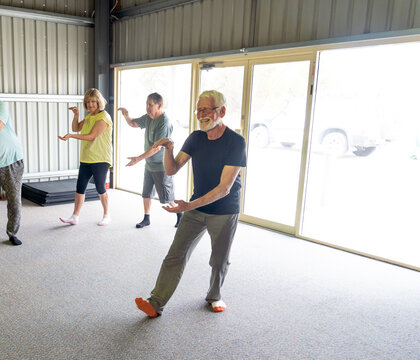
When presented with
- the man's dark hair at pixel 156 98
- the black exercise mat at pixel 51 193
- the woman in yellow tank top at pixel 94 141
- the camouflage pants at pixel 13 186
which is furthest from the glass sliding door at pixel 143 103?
the camouflage pants at pixel 13 186

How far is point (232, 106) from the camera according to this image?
5383mm

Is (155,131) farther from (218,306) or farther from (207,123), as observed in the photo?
(218,306)

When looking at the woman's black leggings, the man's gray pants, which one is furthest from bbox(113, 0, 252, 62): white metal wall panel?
the man's gray pants

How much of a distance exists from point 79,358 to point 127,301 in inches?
28.7

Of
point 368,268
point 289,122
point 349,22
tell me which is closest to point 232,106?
point 289,122

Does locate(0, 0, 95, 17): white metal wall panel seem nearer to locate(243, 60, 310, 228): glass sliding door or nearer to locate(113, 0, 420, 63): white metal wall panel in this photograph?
locate(113, 0, 420, 63): white metal wall panel

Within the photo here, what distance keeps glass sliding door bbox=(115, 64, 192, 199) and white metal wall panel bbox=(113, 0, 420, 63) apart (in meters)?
0.50

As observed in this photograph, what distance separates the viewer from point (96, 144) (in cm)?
456

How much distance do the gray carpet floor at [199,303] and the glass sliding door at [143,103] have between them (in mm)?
2758

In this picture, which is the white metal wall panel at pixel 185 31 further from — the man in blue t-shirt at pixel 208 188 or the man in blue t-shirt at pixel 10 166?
the man in blue t-shirt at pixel 10 166

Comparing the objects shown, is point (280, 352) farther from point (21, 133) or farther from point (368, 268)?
point (21, 133)

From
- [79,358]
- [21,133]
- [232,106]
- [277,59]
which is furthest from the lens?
[21,133]

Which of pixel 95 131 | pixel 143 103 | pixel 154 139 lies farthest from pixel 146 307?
pixel 143 103

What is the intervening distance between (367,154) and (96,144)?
3855 millimetres
